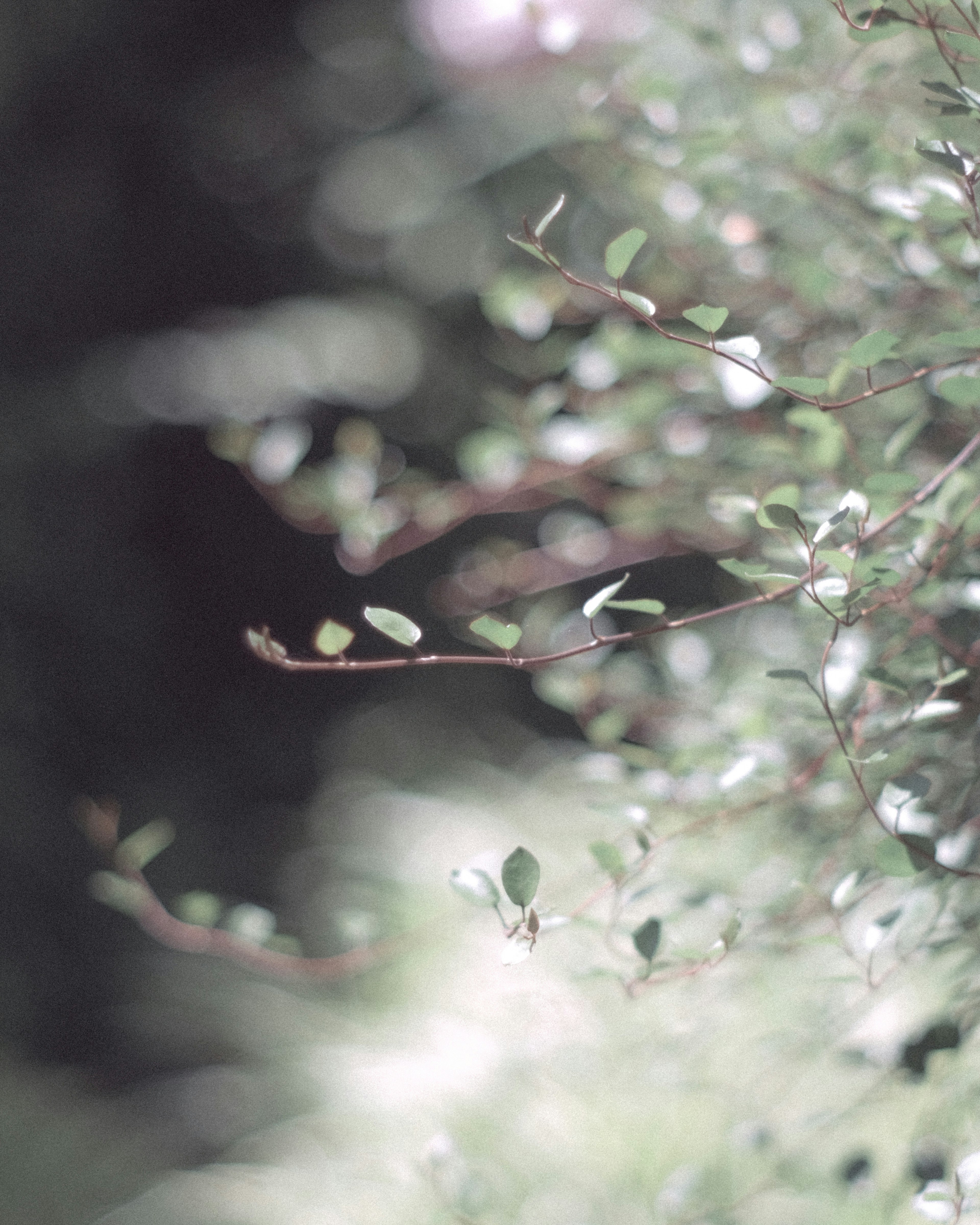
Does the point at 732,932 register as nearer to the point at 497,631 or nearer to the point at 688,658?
the point at 497,631

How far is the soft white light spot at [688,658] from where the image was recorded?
0.50 m

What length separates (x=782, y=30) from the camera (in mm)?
453

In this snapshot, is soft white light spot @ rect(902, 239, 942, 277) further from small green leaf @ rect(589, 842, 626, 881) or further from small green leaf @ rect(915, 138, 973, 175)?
small green leaf @ rect(589, 842, 626, 881)

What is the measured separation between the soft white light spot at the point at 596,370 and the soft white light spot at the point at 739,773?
218mm

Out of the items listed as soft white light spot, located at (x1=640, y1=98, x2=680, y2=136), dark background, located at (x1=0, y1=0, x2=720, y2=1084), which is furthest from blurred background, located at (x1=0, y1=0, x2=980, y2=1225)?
soft white light spot, located at (x1=640, y1=98, x2=680, y2=136)

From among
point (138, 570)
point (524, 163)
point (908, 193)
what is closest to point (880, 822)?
point (908, 193)

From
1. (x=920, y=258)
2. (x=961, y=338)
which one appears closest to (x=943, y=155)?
(x=961, y=338)

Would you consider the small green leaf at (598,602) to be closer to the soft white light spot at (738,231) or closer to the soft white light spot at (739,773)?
the soft white light spot at (739,773)

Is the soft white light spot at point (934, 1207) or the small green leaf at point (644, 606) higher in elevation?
the small green leaf at point (644, 606)

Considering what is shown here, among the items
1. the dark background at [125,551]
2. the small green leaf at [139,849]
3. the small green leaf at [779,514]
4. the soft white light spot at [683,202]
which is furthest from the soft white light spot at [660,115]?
the dark background at [125,551]

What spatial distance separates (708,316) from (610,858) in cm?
17

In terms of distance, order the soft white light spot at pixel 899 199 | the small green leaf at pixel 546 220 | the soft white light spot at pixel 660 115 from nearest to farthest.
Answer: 1. the small green leaf at pixel 546 220
2. the soft white light spot at pixel 899 199
3. the soft white light spot at pixel 660 115

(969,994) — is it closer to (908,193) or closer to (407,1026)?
(908,193)

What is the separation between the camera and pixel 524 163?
138cm
